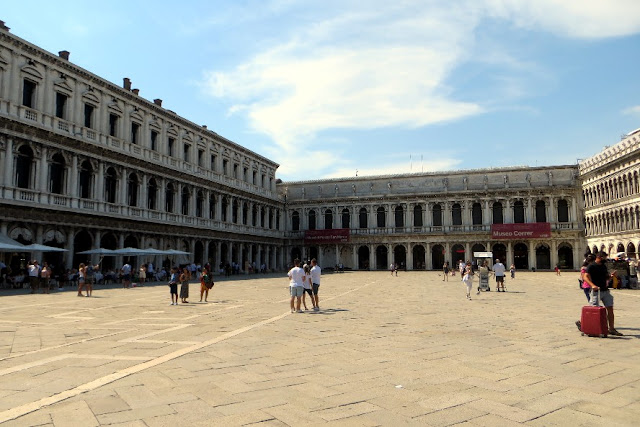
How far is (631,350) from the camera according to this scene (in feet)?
23.4

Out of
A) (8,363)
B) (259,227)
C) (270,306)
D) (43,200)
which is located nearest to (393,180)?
(259,227)

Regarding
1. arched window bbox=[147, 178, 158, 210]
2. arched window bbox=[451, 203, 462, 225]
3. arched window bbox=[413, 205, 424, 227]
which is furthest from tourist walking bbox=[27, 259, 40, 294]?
arched window bbox=[451, 203, 462, 225]

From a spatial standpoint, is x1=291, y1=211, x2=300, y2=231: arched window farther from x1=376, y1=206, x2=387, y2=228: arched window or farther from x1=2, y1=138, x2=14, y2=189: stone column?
x1=2, y1=138, x2=14, y2=189: stone column

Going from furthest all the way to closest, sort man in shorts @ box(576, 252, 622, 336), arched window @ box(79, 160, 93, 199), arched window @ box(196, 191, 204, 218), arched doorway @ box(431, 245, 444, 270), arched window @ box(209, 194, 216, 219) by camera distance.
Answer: arched doorway @ box(431, 245, 444, 270) < arched window @ box(209, 194, 216, 219) < arched window @ box(196, 191, 204, 218) < arched window @ box(79, 160, 93, 199) < man in shorts @ box(576, 252, 622, 336)

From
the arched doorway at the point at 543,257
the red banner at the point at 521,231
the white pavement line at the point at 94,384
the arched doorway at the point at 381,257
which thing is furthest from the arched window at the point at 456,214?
the white pavement line at the point at 94,384

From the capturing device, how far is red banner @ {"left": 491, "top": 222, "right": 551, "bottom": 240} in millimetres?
45594

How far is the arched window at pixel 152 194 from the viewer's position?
31281 mm

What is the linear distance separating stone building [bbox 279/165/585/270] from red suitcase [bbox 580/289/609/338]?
132 ft

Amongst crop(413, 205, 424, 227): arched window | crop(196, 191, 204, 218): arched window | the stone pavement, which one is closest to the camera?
the stone pavement

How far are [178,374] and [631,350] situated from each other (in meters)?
6.48

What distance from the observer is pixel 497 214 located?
158ft

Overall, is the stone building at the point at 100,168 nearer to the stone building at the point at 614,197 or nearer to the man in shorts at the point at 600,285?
the man in shorts at the point at 600,285

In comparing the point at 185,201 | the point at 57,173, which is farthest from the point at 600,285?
the point at 185,201

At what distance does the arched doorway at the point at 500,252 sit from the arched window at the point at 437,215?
5.89 meters
